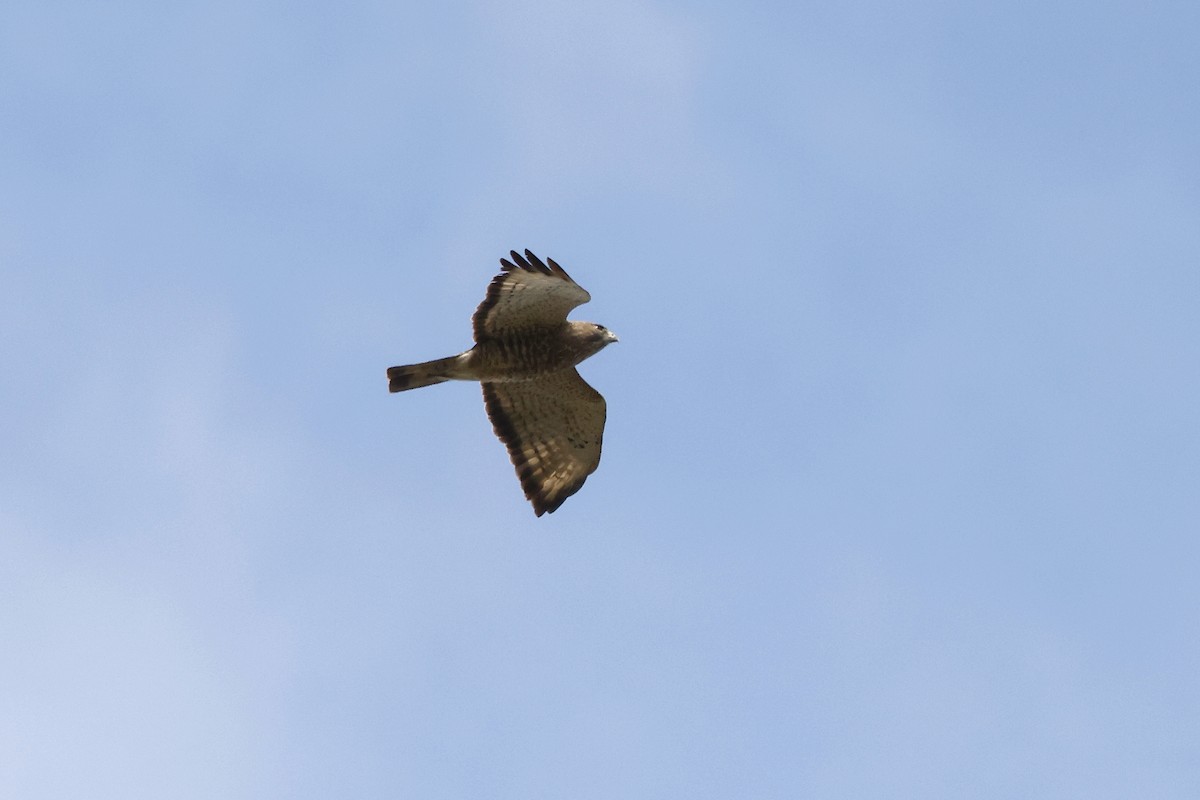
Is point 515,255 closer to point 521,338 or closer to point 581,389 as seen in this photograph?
point 521,338

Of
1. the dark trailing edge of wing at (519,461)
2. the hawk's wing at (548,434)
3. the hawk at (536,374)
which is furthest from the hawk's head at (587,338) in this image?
the dark trailing edge of wing at (519,461)

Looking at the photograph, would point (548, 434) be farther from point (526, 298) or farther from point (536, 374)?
point (526, 298)

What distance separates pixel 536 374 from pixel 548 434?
1166 mm

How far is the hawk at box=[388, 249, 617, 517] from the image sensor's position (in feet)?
52.4

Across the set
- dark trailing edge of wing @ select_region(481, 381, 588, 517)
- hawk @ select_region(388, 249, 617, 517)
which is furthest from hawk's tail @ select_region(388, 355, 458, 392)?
dark trailing edge of wing @ select_region(481, 381, 588, 517)

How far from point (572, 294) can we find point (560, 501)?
2574mm

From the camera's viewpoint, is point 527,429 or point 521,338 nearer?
point 521,338

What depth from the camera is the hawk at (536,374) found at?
52.4 feet

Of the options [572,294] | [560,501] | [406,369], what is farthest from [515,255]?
[560,501]

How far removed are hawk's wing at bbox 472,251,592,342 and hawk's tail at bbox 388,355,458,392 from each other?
0.41 metres

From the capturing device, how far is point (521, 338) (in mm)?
16453

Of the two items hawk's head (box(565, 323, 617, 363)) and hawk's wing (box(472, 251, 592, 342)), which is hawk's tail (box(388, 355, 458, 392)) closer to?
hawk's wing (box(472, 251, 592, 342))

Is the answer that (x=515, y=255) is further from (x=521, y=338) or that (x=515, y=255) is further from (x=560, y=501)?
(x=560, y=501)

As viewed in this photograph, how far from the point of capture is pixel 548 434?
17.6 m
